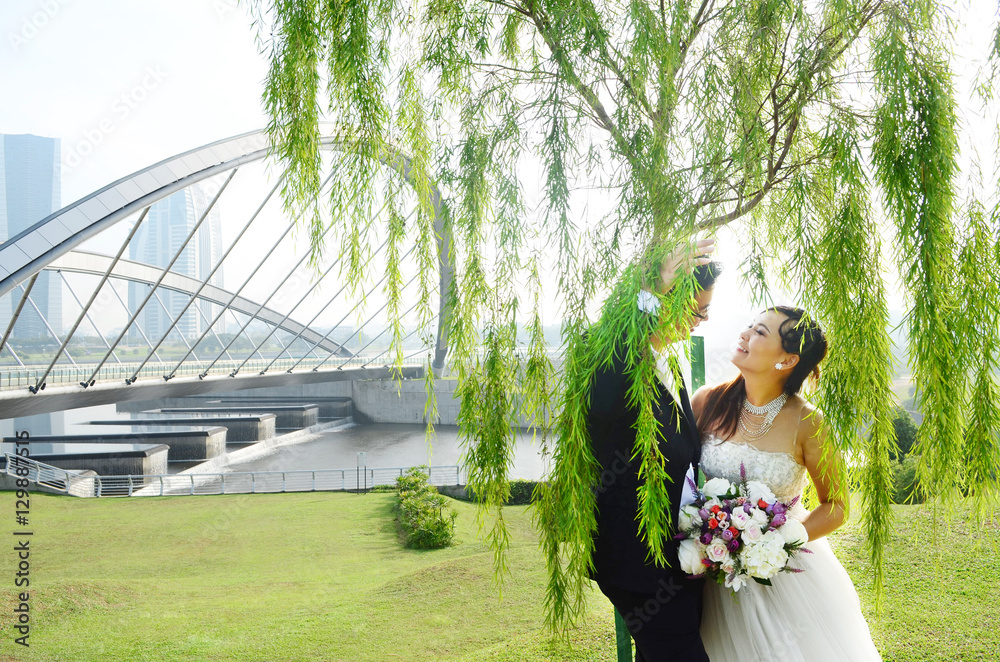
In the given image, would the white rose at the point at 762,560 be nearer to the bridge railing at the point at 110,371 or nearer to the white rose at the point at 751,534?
the white rose at the point at 751,534

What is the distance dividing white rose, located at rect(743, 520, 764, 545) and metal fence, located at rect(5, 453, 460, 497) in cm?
1303

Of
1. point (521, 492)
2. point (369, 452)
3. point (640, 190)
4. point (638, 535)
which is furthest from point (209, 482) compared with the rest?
point (640, 190)

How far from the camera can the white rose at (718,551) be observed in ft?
7.00

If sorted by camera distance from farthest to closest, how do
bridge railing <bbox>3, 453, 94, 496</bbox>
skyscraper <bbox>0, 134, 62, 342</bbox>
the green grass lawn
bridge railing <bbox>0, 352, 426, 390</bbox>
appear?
1. skyscraper <bbox>0, 134, 62, 342</bbox>
2. bridge railing <bbox>3, 453, 94, 496</bbox>
3. bridge railing <bbox>0, 352, 426, 390</bbox>
4. the green grass lawn

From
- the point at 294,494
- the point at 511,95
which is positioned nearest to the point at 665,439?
the point at 511,95

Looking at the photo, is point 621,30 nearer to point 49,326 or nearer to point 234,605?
point 234,605

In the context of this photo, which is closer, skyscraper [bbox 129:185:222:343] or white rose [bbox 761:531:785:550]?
Answer: white rose [bbox 761:531:785:550]

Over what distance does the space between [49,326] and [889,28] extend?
55.8 feet

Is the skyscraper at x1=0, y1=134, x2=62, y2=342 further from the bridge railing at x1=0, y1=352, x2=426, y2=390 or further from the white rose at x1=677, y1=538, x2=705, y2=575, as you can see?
the white rose at x1=677, y1=538, x2=705, y2=575

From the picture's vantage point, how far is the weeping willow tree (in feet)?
5.90

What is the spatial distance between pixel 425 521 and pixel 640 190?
9.77 m

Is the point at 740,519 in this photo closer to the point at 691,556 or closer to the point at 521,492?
the point at 691,556

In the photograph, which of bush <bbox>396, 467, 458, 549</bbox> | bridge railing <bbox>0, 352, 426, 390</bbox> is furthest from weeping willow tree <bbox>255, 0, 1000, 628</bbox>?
bush <bbox>396, 467, 458, 549</bbox>

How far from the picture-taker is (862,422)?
1937mm
